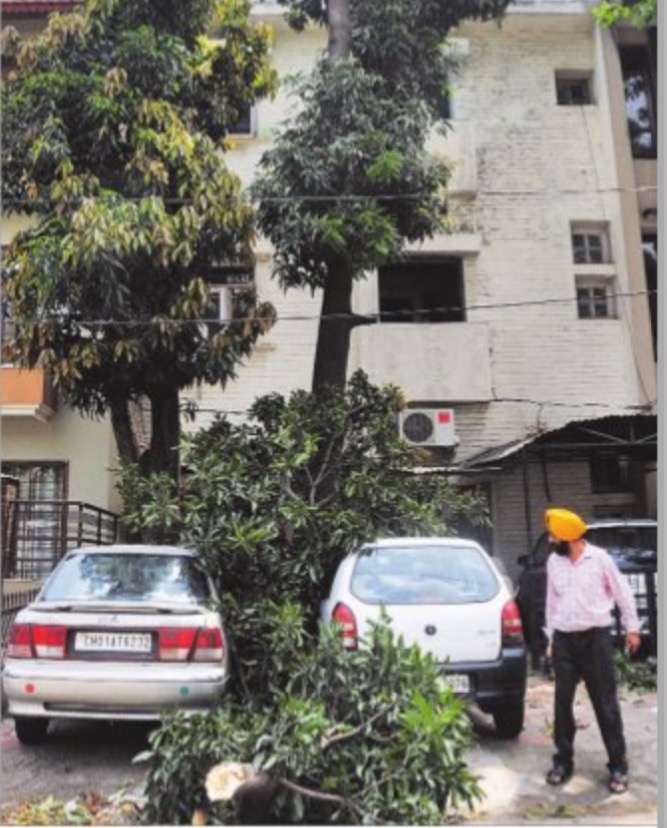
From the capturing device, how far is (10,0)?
25.6 feet

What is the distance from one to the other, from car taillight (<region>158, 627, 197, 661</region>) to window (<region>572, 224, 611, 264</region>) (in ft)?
19.3

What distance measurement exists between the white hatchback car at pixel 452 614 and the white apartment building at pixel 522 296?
219 centimetres

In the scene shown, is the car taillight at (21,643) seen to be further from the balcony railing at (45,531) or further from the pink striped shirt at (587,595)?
the pink striped shirt at (587,595)

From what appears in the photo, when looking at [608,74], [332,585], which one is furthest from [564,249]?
[332,585]

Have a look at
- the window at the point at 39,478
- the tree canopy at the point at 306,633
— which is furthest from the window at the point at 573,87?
the window at the point at 39,478

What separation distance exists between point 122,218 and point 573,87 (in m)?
5.24

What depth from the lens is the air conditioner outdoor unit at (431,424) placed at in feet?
26.3

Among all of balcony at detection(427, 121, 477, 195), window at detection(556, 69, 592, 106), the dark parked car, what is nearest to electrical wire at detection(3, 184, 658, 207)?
balcony at detection(427, 121, 477, 195)

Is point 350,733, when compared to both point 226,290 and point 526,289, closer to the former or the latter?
point 226,290

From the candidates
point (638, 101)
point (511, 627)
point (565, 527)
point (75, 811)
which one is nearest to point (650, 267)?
point (638, 101)

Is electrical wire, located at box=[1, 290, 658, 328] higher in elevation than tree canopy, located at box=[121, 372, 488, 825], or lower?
higher

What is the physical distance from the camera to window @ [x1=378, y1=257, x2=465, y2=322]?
340 inches

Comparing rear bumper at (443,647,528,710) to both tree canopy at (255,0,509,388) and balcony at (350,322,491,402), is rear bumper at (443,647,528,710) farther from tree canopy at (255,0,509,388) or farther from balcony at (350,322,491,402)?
balcony at (350,322,491,402)

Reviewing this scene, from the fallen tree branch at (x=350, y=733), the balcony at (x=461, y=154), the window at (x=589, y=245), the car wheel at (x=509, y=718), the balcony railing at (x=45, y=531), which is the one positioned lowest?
the car wheel at (x=509, y=718)
